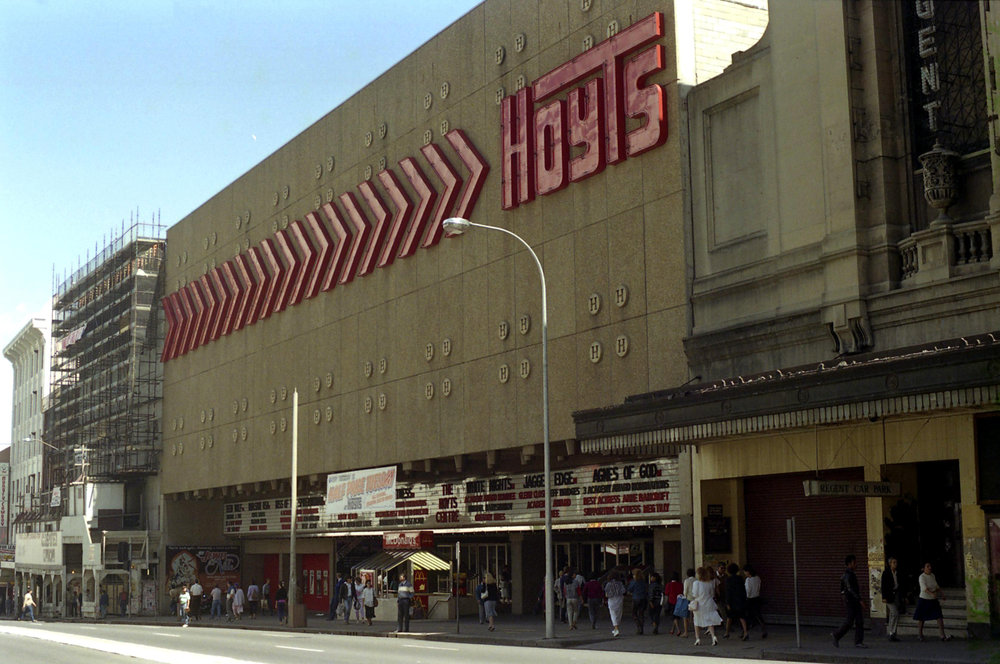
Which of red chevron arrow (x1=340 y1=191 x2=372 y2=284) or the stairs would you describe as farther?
red chevron arrow (x1=340 y1=191 x2=372 y2=284)

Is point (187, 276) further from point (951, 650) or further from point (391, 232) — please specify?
point (951, 650)

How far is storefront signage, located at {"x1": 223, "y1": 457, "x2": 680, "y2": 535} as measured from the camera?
3375 centimetres

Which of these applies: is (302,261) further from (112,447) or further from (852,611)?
(852,611)

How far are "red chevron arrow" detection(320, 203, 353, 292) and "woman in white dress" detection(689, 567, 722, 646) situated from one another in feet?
80.0

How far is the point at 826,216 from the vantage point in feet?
87.2

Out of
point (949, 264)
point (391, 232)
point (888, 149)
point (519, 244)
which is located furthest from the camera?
point (391, 232)

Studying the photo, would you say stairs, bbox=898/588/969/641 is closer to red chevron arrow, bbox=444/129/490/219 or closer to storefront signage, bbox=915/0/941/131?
storefront signage, bbox=915/0/941/131

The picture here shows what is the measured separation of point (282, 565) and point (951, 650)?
45.2 m

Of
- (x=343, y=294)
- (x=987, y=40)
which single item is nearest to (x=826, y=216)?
(x=987, y=40)

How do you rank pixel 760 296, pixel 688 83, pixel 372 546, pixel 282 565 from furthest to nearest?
1. pixel 282 565
2. pixel 372 546
3. pixel 688 83
4. pixel 760 296

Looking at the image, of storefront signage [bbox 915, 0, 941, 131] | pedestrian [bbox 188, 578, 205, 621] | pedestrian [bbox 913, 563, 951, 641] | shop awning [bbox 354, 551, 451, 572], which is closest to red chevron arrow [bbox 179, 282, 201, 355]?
pedestrian [bbox 188, 578, 205, 621]

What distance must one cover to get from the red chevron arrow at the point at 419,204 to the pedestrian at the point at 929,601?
2294cm

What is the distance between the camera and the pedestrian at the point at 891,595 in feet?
78.6

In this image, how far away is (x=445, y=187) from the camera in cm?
4041
